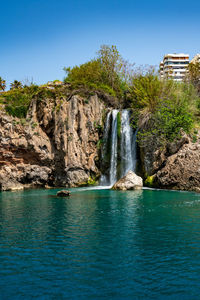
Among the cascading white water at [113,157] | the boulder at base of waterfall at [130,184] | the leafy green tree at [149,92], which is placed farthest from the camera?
A: the cascading white water at [113,157]

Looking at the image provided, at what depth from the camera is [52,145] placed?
36.8 metres

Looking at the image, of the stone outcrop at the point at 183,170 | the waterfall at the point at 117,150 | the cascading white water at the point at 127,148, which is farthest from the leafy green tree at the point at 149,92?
the stone outcrop at the point at 183,170

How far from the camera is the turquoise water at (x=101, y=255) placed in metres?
6.95

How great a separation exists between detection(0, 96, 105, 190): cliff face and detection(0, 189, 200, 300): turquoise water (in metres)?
19.2

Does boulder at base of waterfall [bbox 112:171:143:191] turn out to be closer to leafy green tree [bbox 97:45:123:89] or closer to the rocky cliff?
the rocky cliff

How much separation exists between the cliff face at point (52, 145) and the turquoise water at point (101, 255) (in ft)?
63.0

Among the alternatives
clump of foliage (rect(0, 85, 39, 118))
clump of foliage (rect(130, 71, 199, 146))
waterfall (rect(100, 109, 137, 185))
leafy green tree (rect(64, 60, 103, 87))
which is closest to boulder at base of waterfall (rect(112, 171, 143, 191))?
clump of foliage (rect(130, 71, 199, 146))

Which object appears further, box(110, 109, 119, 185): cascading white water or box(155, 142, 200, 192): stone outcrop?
box(110, 109, 119, 185): cascading white water

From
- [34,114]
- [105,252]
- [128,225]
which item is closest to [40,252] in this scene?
[105,252]

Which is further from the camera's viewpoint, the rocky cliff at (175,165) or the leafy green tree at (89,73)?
the leafy green tree at (89,73)

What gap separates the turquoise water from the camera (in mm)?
6953

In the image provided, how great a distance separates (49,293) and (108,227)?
6188 mm

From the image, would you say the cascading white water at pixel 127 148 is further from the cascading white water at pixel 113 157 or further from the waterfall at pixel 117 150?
the cascading white water at pixel 113 157

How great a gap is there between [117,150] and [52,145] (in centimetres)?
849
